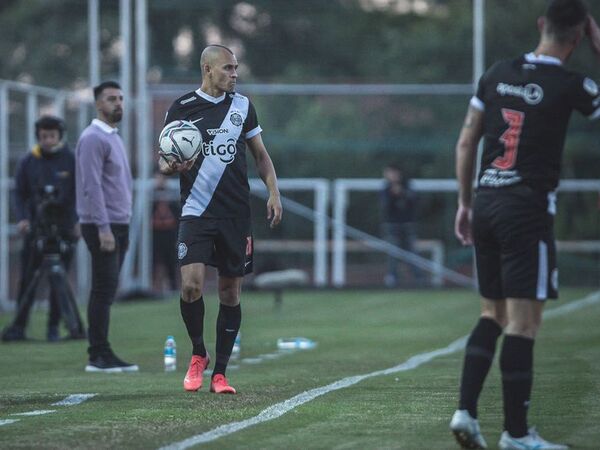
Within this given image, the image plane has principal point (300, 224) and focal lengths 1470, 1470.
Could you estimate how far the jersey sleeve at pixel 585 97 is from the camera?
608 cm

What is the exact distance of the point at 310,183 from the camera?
25312mm

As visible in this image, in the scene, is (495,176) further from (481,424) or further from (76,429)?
(76,429)

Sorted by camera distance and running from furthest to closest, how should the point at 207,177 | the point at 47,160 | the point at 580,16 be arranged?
the point at 47,160 < the point at 207,177 < the point at 580,16

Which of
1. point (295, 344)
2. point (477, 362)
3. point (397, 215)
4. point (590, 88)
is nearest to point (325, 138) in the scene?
point (397, 215)

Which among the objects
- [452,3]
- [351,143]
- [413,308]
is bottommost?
[413,308]

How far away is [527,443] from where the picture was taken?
20.0ft

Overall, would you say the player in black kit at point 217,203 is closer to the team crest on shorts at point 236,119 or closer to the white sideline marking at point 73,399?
the team crest on shorts at point 236,119

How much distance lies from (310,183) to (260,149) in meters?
16.6

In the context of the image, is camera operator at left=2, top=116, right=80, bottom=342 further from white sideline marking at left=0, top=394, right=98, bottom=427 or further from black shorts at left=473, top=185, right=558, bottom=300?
black shorts at left=473, top=185, right=558, bottom=300

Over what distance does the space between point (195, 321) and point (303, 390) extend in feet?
2.48

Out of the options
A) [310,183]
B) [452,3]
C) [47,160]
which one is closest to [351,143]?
[310,183]

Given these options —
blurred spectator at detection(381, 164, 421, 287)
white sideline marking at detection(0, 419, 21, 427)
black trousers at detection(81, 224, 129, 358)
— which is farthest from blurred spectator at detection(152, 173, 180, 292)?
white sideline marking at detection(0, 419, 21, 427)

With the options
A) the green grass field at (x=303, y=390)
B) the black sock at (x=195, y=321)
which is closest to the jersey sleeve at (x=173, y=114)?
the black sock at (x=195, y=321)

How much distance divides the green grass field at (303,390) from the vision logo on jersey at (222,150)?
4.48ft
